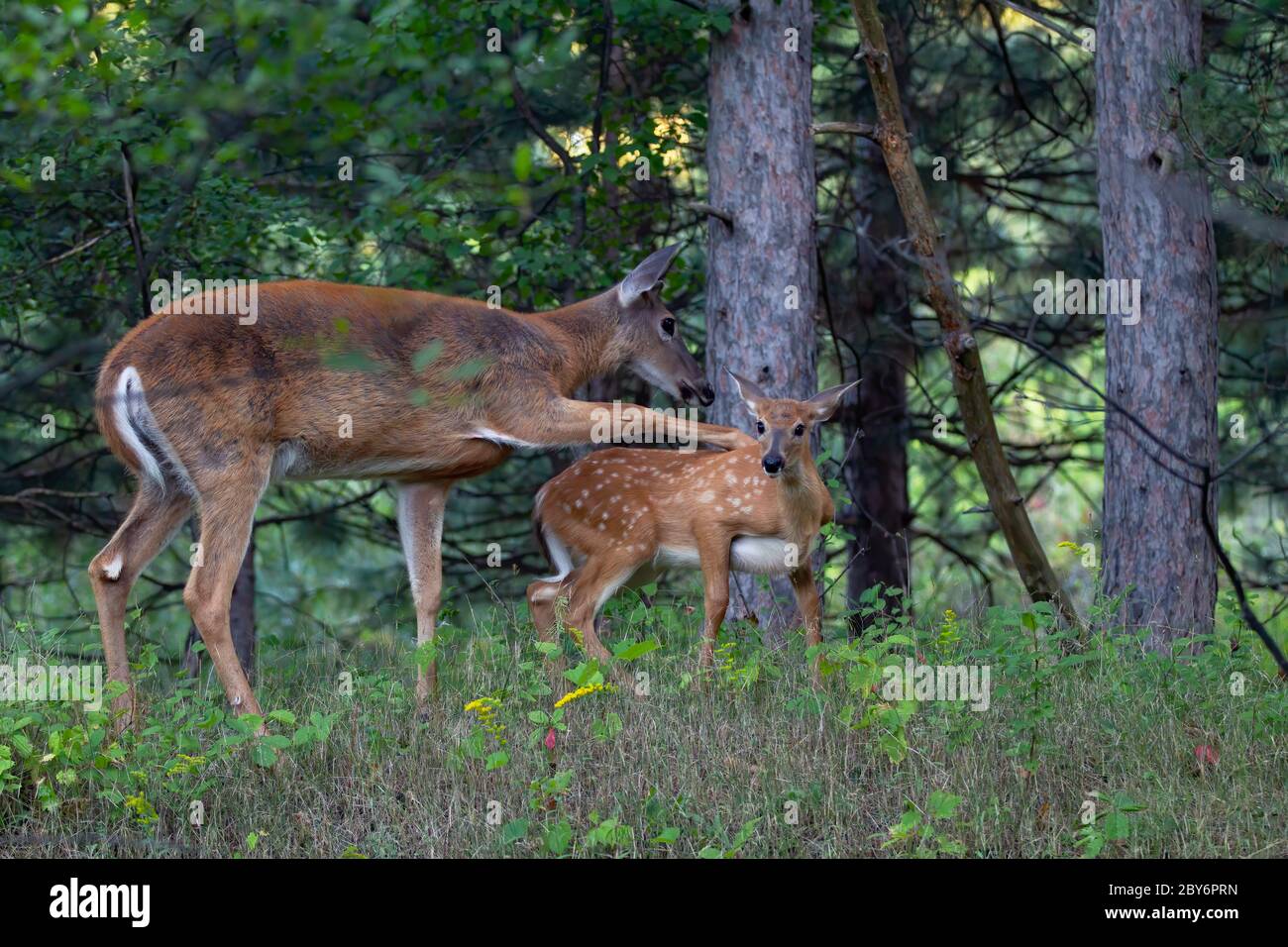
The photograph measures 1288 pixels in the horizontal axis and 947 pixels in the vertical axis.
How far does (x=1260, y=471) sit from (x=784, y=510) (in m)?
6.48

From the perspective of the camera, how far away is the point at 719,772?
591 centimetres

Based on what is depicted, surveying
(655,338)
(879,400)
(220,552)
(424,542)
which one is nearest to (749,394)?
(655,338)

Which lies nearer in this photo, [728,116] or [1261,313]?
[728,116]

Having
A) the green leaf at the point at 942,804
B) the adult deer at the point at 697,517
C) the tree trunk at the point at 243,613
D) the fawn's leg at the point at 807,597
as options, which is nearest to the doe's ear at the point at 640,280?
the adult deer at the point at 697,517

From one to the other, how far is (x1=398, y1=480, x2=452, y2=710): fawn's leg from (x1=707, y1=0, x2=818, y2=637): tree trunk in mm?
1837

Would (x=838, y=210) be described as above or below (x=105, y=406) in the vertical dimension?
above

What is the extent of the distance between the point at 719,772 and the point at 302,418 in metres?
2.81

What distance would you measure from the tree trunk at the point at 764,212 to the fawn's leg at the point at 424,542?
6.03 feet

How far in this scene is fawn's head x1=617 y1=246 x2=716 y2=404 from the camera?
8812mm

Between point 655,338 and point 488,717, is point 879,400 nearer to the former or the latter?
point 655,338

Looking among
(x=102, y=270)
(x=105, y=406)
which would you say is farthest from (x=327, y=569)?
(x=105, y=406)

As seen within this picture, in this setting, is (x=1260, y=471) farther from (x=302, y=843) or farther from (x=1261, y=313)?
(x=302, y=843)

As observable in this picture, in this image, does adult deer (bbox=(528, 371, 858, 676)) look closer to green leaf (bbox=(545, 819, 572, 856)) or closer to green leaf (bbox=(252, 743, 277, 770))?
green leaf (bbox=(545, 819, 572, 856))

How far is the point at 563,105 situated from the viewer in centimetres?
1191
